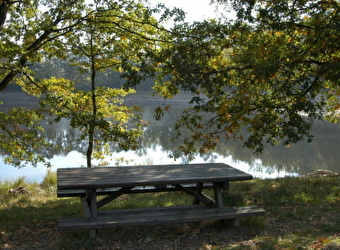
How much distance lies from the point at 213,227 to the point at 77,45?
17.7 feet

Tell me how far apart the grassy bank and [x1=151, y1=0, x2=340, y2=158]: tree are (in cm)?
112

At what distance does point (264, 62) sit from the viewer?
5.82 m

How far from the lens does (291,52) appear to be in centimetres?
579

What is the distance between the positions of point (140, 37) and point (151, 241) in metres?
4.23

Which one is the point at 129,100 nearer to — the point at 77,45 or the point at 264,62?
the point at 77,45

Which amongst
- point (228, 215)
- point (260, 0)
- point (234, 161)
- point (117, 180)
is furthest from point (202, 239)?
point (234, 161)

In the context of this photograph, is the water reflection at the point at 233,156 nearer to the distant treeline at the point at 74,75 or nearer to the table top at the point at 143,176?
the table top at the point at 143,176

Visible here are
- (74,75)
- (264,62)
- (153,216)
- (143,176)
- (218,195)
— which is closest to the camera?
(153,216)

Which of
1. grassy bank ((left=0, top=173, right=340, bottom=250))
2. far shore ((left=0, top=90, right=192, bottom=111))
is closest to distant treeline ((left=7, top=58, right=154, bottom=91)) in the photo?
far shore ((left=0, top=90, right=192, bottom=111))

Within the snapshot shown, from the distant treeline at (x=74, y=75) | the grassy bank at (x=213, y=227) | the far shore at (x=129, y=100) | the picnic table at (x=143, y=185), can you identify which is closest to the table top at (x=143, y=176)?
the picnic table at (x=143, y=185)

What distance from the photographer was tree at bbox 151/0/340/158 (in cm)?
564

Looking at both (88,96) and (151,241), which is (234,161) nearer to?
(88,96)

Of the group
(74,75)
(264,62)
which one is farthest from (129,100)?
(264,62)

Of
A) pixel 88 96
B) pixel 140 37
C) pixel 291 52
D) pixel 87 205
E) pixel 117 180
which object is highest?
pixel 140 37
